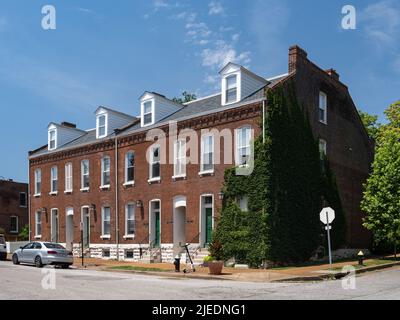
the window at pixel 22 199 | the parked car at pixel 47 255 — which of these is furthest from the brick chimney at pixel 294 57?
the window at pixel 22 199

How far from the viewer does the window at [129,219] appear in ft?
107

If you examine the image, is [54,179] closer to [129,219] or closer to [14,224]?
[129,219]

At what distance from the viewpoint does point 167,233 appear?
29.8 metres

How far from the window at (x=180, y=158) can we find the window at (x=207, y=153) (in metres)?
1.49

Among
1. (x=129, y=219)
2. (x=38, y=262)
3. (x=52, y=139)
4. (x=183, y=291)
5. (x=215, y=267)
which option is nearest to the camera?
(x=183, y=291)

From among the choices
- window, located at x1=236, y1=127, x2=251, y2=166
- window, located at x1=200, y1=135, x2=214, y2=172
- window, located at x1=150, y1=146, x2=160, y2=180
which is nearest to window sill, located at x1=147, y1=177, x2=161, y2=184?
window, located at x1=150, y1=146, x2=160, y2=180

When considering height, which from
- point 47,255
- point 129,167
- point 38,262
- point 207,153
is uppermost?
point 207,153

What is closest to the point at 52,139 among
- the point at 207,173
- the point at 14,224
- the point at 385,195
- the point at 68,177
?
the point at 68,177

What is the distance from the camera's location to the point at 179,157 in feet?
96.7

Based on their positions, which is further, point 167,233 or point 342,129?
point 342,129

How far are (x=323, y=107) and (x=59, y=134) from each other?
2144cm
